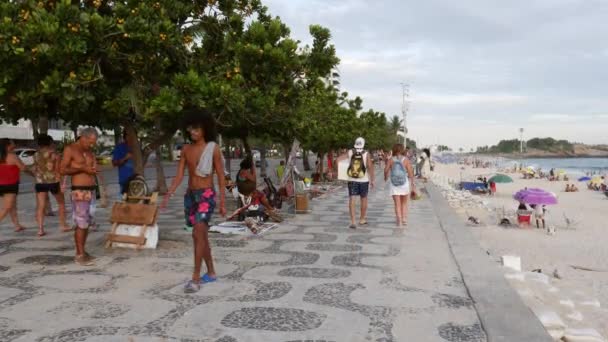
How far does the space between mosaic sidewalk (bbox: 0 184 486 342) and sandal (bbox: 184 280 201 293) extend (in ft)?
0.25

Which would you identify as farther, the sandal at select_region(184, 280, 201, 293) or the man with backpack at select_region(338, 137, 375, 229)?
the man with backpack at select_region(338, 137, 375, 229)

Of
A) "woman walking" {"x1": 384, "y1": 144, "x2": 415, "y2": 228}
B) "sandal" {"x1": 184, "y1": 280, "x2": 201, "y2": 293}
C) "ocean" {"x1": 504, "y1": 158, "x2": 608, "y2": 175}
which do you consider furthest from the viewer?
"ocean" {"x1": 504, "y1": 158, "x2": 608, "y2": 175}

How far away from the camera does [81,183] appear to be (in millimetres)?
5801

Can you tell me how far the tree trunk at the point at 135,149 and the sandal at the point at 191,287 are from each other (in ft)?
10.9

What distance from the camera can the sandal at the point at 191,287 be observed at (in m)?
4.62

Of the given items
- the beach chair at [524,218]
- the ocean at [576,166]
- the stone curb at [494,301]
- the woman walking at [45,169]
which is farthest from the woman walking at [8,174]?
the ocean at [576,166]

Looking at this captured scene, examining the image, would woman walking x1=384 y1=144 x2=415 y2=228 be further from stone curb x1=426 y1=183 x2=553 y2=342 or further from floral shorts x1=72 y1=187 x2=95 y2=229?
floral shorts x1=72 y1=187 x2=95 y2=229

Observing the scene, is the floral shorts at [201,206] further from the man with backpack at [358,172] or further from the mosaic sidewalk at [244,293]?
the man with backpack at [358,172]

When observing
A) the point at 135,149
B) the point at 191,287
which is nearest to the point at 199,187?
the point at 191,287

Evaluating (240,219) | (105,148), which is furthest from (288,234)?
(105,148)

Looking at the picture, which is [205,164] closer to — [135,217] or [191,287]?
[191,287]

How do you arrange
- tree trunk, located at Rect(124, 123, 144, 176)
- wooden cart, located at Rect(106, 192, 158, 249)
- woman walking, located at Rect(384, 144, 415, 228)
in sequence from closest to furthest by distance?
wooden cart, located at Rect(106, 192, 158, 249) < tree trunk, located at Rect(124, 123, 144, 176) < woman walking, located at Rect(384, 144, 415, 228)

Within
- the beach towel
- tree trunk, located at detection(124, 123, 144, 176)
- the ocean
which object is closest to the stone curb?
the beach towel

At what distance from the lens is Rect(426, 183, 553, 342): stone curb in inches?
140
